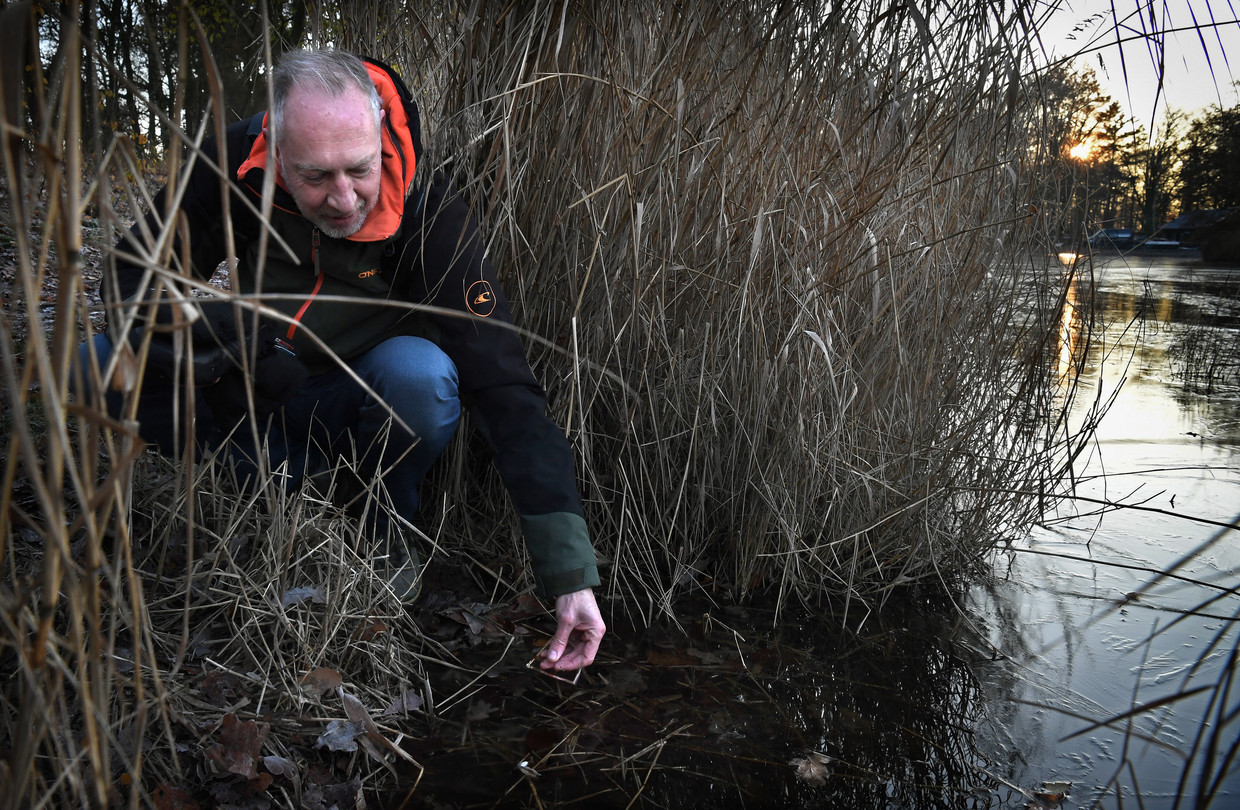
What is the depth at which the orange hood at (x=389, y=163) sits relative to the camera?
7.55 feet

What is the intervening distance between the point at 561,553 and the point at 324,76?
4.33ft

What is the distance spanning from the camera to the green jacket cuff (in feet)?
6.48

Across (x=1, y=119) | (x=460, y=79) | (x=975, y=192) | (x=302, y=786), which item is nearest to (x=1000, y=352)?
(x=975, y=192)

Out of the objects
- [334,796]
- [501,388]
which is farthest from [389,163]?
[334,796]

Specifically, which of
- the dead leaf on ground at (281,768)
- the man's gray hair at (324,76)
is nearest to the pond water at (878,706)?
the dead leaf on ground at (281,768)

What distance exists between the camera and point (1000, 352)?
8.80 ft

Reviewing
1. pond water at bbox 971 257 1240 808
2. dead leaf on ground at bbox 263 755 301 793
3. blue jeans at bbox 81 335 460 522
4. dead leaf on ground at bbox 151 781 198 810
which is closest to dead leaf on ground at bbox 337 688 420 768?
dead leaf on ground at bbox 263 755 301 793

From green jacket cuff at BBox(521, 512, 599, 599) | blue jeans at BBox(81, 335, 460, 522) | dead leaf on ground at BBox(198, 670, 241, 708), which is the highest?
blue jeans at BBox(81, 335, 460, 522)

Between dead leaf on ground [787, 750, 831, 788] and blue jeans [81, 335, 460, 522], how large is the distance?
47.7 inches

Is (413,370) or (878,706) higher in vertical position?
(413,370)

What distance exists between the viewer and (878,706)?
2.06 m

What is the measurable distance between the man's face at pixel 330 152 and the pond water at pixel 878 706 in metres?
1.12

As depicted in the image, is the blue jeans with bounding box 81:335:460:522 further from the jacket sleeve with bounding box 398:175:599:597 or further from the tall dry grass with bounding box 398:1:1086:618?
the tall dry grass with bounding box 398:1:1086:618

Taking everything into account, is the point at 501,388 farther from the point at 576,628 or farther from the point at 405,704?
the point at 405,704
